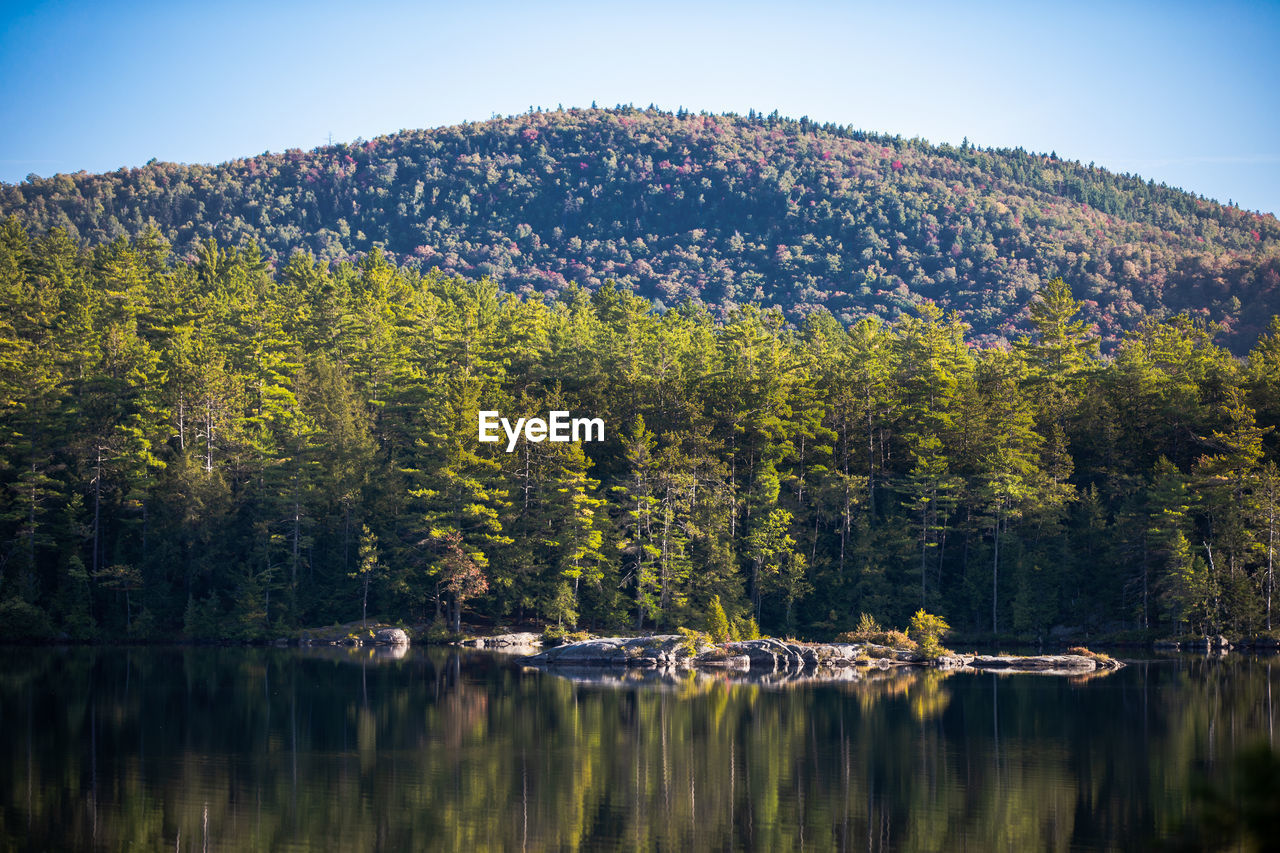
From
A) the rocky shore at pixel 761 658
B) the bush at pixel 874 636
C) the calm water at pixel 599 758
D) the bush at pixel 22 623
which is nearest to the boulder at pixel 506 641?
the rocky shore at pixel 761 658

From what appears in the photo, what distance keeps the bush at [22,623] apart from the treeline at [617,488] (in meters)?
0.36

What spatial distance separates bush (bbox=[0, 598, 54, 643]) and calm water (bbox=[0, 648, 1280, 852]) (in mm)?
10918

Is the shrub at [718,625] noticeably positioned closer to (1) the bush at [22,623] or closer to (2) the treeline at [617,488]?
(2) the treeline at [617,488]

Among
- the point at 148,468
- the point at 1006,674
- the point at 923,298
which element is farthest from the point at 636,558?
the point at 923,298

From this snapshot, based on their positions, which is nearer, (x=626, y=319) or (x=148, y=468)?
(x=148, y=468)

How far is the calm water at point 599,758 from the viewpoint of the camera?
25469mm

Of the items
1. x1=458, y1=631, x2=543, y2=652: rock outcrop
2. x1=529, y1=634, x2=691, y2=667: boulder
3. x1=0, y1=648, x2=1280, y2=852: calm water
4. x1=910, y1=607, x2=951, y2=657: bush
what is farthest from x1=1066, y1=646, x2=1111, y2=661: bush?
x1=458, y1=631, x2=543, y2=652: rock outcrop

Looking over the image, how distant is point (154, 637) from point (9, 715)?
2540 cm

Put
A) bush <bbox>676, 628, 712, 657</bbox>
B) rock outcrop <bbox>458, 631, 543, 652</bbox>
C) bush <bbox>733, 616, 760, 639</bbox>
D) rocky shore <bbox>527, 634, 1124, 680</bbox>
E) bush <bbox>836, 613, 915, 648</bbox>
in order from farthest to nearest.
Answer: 1. rock outcrop <bbox>458, 631, 543, 652</bbox>
2. bush <bbox>733, 616, 760, 639</bbox>
3. bush <bbox>836, 613, 915, 648</bbox>
4. bush <bbox>676, 628, 712, 657</bbox>
5. rocky shore <bbox>527, 634, 1124, 680</bbox>

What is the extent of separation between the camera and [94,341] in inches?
2783

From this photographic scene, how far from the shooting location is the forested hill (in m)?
140

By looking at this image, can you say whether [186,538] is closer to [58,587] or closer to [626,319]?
[58,587]

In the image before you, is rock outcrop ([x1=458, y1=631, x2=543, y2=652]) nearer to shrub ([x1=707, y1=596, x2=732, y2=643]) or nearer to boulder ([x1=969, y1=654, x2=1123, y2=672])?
shrub ([x1=707, y1=596, x2=732, y2=643])

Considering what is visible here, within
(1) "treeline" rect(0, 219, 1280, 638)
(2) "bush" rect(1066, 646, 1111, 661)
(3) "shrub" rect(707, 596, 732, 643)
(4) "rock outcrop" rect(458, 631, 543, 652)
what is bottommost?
(4) "rock outcrop" rect(458, 631, 543, 652)
